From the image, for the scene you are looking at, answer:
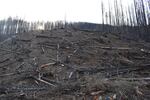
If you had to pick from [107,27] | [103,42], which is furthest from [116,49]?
[107,27]

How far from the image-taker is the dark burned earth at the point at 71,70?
518 centimetres

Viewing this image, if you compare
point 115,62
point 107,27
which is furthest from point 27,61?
point 107,27

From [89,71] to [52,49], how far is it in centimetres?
519

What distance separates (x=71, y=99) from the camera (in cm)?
518

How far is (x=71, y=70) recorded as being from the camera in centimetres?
905

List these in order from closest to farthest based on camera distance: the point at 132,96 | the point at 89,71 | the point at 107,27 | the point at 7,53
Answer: the point at 132,96 < the point at 89,71 < the point at 7,53 < the point at 107,27

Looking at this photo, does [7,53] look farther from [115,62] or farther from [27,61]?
[115,62]

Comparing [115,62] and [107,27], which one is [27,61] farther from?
[107,27]

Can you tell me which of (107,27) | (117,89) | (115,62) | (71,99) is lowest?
(71,99)

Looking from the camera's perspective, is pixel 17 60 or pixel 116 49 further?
pixel 116 49

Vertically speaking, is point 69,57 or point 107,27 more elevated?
point 107,27

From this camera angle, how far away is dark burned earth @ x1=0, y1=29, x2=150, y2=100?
5.18 m

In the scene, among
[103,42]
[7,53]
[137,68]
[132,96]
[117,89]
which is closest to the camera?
[132,96]

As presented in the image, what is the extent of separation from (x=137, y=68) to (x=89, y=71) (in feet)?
6.77
